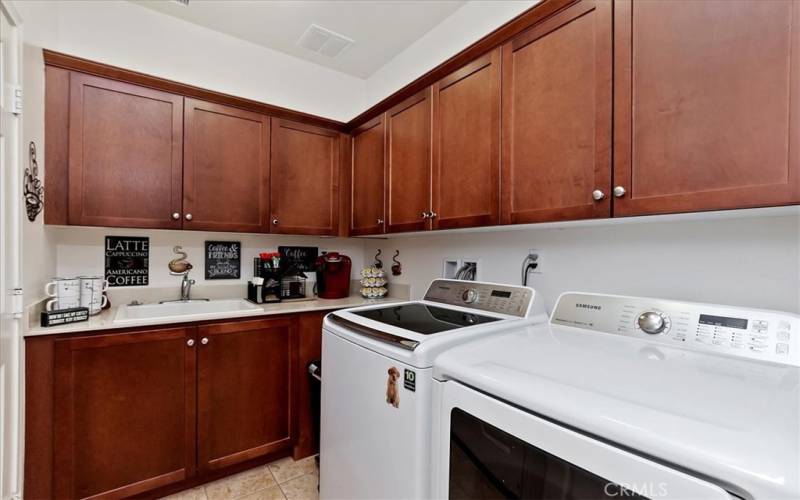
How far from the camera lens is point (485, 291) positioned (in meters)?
1.58

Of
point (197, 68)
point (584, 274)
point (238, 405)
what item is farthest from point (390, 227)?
point (197, 68)

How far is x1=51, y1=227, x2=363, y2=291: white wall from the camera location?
1.91 metres

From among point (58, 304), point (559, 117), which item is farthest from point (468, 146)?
point (58, 304)

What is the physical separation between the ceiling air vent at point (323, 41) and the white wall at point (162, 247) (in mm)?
1402

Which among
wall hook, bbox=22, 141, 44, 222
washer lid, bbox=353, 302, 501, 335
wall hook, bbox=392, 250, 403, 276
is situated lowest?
washer lid, bbox=353, 302, 501, 335

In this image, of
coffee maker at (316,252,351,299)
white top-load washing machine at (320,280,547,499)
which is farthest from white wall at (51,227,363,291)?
white top-load washing machine at (320,280,547,499)

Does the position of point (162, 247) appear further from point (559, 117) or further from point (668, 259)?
point (668, 259)

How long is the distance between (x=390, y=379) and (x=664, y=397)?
0.69m

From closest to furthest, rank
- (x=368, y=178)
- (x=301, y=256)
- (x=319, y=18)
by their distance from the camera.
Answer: (x=319, y=18) → (x=368, y=178) → (x=301, y=256)

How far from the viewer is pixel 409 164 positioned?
6.34 feet

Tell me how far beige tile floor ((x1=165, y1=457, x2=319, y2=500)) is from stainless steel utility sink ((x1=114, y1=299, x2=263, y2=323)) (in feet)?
3.03

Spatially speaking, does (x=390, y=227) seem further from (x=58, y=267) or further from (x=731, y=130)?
(x=58, y=267)

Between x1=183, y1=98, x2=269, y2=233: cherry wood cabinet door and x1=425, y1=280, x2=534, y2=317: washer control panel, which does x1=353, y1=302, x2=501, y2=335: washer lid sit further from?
x1=183, y1=98, x2=269, y2=233: cherry wood cabinet door

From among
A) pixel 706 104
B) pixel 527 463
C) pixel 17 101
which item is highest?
pixel 17 101
